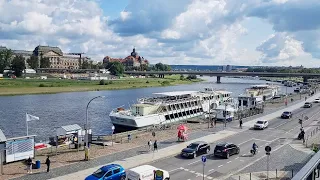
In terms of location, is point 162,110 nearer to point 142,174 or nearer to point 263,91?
point 142,174

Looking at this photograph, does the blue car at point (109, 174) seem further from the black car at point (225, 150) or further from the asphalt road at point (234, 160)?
the black car at point (225, 150)

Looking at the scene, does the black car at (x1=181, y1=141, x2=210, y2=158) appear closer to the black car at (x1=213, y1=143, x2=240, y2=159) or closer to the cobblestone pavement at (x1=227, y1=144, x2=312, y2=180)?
the black car at (x1=213, y1=143, x2=240, y2=159)

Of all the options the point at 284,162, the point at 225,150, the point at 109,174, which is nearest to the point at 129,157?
the point at 109,174

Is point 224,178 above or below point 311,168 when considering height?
below

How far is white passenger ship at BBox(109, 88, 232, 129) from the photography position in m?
60.8

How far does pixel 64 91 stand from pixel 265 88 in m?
77.7

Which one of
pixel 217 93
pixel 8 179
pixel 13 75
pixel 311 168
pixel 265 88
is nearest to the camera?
pixel 311 168

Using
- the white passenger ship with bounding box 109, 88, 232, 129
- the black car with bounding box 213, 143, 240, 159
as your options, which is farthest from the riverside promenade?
the white passenger ship with bounding box 109, 88, 232, 129

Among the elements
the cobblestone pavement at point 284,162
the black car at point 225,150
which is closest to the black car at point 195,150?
the black car at point 225,150

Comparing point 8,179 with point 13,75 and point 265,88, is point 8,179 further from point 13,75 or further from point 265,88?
point 13,75

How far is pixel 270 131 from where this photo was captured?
50.3 metres

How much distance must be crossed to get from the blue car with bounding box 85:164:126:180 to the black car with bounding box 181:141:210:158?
29.4ft

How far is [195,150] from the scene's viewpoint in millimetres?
35000

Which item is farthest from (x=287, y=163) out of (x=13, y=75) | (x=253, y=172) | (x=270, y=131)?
(x=13, y=75)
